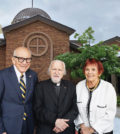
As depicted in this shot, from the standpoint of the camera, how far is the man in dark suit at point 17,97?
8.35 feet

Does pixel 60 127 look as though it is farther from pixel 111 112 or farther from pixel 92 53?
pixel 92 53

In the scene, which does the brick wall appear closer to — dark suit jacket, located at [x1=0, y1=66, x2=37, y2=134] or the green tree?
the green tree

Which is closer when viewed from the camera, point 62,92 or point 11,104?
point 11,104

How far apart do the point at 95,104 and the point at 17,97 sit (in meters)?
1.26

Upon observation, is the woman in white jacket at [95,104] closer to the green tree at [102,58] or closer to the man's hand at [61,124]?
the man's hand at [61,124]

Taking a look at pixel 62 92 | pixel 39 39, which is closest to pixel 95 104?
pixel 62 92

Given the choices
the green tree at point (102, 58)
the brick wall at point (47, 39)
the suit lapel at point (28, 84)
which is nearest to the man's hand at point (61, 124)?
the suit lapel at point (28, 84)

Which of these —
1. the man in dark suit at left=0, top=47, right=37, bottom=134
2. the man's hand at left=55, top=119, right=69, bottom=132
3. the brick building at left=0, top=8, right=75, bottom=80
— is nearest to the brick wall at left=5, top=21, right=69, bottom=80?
the brick building at left=0, top=8, right=75, bottom=80

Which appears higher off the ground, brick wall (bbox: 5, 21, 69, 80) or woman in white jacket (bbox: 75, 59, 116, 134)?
brick wall (bbox: 5, 21, 69, 80)

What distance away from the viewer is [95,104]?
2.73 meters

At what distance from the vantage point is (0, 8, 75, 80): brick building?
1131 centimetres

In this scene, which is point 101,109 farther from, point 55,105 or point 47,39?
point 47,39

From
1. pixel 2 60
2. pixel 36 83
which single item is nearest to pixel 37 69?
pixel 2 60

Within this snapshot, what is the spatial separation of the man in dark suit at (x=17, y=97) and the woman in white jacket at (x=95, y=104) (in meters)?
0.88
